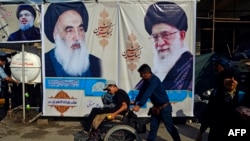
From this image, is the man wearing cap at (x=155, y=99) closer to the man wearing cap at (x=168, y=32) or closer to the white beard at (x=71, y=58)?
the man wearing cap at (x=168, y=32)

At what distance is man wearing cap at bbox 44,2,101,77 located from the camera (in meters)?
8.54

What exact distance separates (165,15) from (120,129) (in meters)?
3.47

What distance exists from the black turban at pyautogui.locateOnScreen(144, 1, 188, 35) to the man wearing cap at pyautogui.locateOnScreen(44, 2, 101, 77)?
143 centimetres

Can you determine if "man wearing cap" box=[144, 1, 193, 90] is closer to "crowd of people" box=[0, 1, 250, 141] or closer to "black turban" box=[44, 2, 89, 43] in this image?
"crowd of people" box=[0, 1, 250, 141]

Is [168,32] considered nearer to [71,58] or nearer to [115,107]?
[71,58]

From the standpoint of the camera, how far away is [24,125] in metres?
8.50

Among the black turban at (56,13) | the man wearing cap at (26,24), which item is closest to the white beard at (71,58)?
the black turban at (56,13)

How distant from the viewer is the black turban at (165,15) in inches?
329

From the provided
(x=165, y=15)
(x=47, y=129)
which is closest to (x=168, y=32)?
(x=165, y=15)

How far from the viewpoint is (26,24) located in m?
8.76

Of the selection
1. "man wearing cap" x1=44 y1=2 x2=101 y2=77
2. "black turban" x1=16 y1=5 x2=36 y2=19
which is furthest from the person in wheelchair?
"black turban" x1=16 y1=5 x2=36 y2=19

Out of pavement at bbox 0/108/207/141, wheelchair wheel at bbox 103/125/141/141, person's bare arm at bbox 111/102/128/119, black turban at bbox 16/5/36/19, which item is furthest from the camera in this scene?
black turban at bbox 16/5/36/19

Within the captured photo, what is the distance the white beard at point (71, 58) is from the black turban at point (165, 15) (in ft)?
5.33

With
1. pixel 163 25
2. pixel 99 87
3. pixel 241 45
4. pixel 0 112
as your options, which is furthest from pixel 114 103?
pixel 241 45
